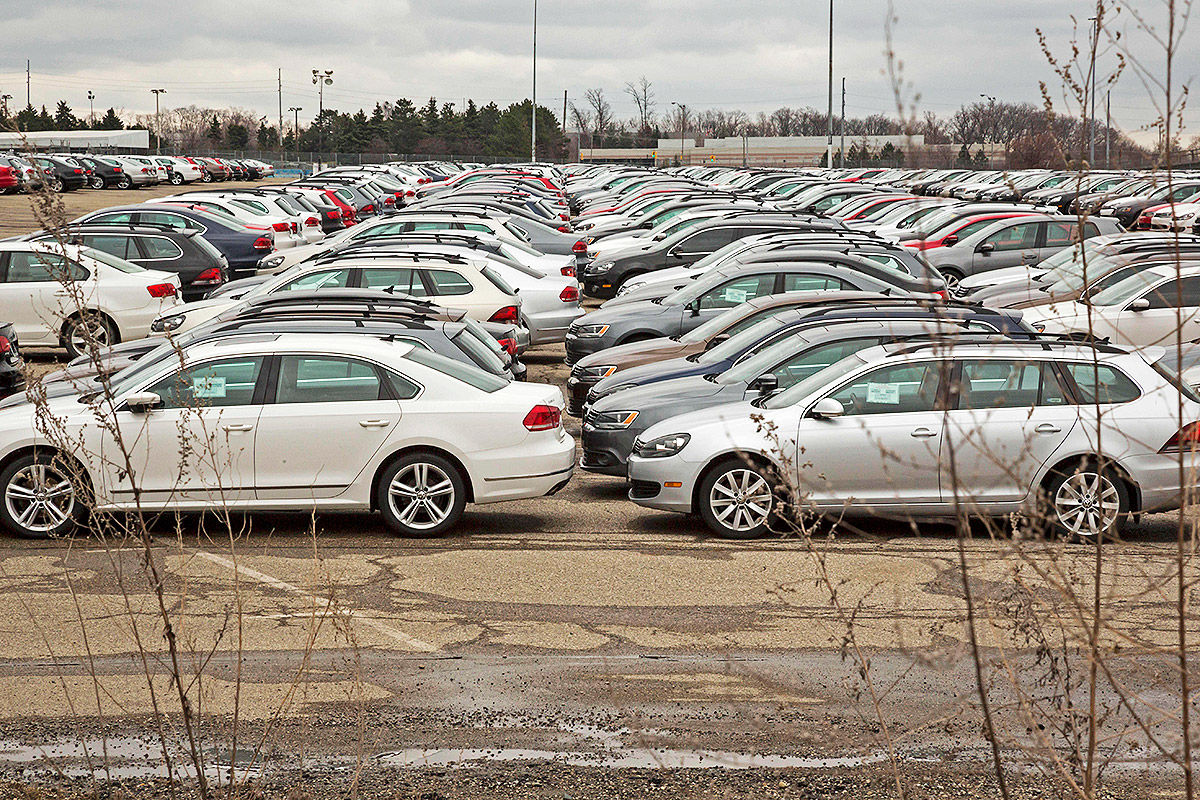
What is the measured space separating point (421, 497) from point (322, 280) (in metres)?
7.50

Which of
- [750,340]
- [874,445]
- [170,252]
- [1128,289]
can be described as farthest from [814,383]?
[170,252]

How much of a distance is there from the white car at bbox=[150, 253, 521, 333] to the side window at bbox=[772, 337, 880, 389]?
6.06 m

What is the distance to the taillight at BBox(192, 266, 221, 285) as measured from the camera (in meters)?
20.7

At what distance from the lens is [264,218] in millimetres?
28188

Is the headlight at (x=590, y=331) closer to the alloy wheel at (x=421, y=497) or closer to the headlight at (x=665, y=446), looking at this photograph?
the headlight at (x=665, y=446)

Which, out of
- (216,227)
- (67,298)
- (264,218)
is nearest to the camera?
(67,298)

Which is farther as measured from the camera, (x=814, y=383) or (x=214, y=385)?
(x=814, y=383)

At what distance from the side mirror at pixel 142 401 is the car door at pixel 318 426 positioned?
0.78 metres

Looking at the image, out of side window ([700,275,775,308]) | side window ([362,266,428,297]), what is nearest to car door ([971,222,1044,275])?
side window ([700,275,775,308])

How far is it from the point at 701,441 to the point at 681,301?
6818mm

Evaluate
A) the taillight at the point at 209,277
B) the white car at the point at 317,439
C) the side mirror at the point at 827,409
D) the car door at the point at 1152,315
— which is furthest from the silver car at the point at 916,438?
the taillight at the point at 209,277

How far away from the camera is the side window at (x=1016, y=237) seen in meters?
24.0

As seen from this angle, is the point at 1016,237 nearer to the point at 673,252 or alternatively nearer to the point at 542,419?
the point at 673,252

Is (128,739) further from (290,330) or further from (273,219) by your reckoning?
(273,219)
